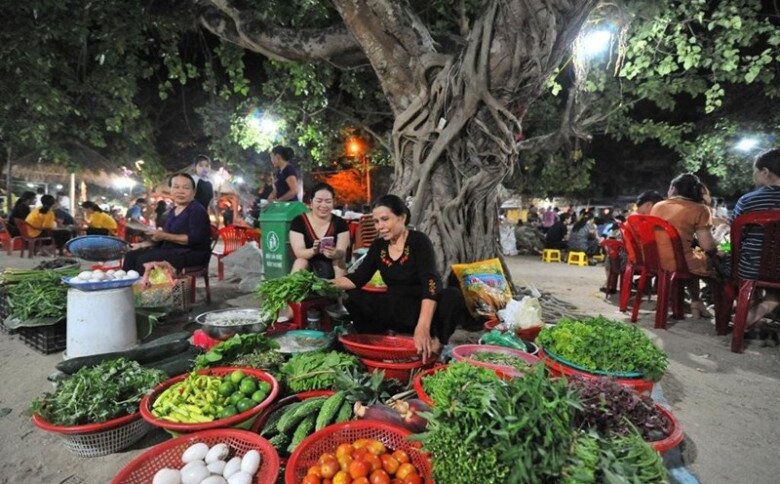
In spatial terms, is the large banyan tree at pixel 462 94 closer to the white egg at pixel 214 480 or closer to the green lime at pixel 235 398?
the green lime at pixel 235 398

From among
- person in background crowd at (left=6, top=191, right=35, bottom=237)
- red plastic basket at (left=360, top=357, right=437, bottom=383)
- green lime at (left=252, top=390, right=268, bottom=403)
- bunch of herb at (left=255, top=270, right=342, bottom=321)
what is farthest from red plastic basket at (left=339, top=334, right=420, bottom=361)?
person in background crowd at (left=6, top=191, right=35, bottom=237)

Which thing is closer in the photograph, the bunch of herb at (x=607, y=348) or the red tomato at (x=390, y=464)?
the red tomato at (x=390, y=464)

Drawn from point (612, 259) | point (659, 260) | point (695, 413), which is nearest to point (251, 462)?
point (695, 413)

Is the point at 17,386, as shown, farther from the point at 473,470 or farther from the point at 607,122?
the point at 607,122

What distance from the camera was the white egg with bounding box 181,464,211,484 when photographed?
1.80 metres

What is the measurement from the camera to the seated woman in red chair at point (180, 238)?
4559mm

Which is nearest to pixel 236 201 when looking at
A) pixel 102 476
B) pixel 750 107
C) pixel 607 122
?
pixel 607 122

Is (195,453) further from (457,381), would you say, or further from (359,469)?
(457,381)

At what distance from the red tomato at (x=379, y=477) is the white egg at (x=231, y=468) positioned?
63 cm

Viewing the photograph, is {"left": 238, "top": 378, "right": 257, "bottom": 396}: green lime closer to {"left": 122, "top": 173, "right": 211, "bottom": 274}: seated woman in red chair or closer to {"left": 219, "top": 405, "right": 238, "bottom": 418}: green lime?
{"left": 219, "top": 405, "right": 238, "bottom": 418}: green lime

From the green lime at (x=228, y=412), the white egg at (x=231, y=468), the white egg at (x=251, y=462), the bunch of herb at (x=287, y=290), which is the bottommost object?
the white egg at (x=231, y=468)

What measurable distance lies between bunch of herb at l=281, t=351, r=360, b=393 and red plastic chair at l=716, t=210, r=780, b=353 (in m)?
3.87

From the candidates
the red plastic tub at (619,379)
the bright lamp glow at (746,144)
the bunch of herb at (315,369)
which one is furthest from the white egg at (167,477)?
the bright lamp glow at (746,144)

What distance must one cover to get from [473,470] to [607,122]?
47.0 ft
